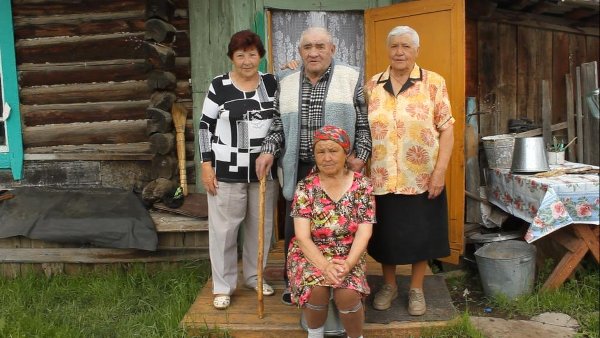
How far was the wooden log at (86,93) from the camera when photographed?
Answer: 16.5ft

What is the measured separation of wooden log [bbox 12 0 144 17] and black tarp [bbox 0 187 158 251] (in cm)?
185

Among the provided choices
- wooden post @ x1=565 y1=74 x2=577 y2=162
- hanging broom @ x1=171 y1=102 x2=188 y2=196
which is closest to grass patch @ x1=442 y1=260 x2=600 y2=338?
wooden post @ x1=565 y1=74 x2=577 y2=162

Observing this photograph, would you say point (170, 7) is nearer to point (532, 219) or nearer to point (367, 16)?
point (367, 16)

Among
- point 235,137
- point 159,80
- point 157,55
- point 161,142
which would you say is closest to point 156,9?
point 157,55

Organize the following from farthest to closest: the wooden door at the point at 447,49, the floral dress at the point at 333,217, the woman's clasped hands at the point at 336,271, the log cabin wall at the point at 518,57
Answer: the log cabin wall at the point at 518,57 → the wooden door at the point at 447,49 → the floral dress at the point at 333,217 → the woman's clasped hands at the point at 336,271

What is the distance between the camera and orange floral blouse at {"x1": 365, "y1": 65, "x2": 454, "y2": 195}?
9.86 feet

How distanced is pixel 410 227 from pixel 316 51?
1207 millimetres

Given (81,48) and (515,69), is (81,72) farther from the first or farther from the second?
(515,69)

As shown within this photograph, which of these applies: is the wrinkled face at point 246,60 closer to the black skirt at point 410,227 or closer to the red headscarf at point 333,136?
the red headscarf at point 333,136

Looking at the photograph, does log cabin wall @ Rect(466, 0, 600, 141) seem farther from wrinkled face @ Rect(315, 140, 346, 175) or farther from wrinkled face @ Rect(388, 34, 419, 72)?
wrinkled face @ Rect(315, 140, 346, 175)

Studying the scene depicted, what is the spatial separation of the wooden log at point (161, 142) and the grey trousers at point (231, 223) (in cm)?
124

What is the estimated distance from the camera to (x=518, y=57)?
5473mm

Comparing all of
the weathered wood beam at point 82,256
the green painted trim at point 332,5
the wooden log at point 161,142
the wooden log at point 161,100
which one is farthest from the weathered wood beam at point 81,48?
the weathered wood beam at point 82,256

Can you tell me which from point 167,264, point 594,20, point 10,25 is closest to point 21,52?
point 10,25
